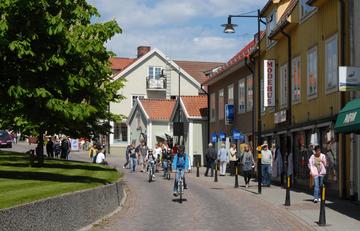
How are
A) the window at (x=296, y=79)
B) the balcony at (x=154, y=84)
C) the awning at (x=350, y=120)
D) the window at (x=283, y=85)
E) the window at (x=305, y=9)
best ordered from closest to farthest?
the awning at (x=350, y=120)
the window at (x=305, y=9)
the window at (x=296, y=79)
the window at (x=283, y=85)
the balcony at (x=154, y=84)

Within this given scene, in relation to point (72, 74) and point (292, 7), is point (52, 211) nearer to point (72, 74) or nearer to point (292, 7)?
point (72, 74)

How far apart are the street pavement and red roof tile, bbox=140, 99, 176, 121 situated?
3603 centimetres

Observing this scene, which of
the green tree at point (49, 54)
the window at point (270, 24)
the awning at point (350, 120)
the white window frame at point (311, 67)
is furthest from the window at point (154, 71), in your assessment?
the awning at point (350, 120)

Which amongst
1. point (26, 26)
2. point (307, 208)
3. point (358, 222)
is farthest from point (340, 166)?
point (26, 26)

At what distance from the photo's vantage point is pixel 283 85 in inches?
1125

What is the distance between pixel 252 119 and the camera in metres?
35.3

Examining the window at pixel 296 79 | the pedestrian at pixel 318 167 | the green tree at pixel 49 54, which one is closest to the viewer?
the green tree at pixel 49 54

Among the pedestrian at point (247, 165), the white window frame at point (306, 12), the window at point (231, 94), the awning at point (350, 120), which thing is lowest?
the pedestrian at point (247, 165)

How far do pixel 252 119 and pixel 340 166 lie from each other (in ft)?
49.3

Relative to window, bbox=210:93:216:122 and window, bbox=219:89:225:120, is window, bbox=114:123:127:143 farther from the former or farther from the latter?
window, bbox=219:89:225:120

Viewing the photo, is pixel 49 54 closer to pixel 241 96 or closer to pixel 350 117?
pixel 350 117

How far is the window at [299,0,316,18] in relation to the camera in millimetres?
24125

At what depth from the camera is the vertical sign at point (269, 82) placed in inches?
1162

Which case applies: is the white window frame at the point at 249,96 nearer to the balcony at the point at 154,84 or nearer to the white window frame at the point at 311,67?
the white window frame at the point at 311,67
